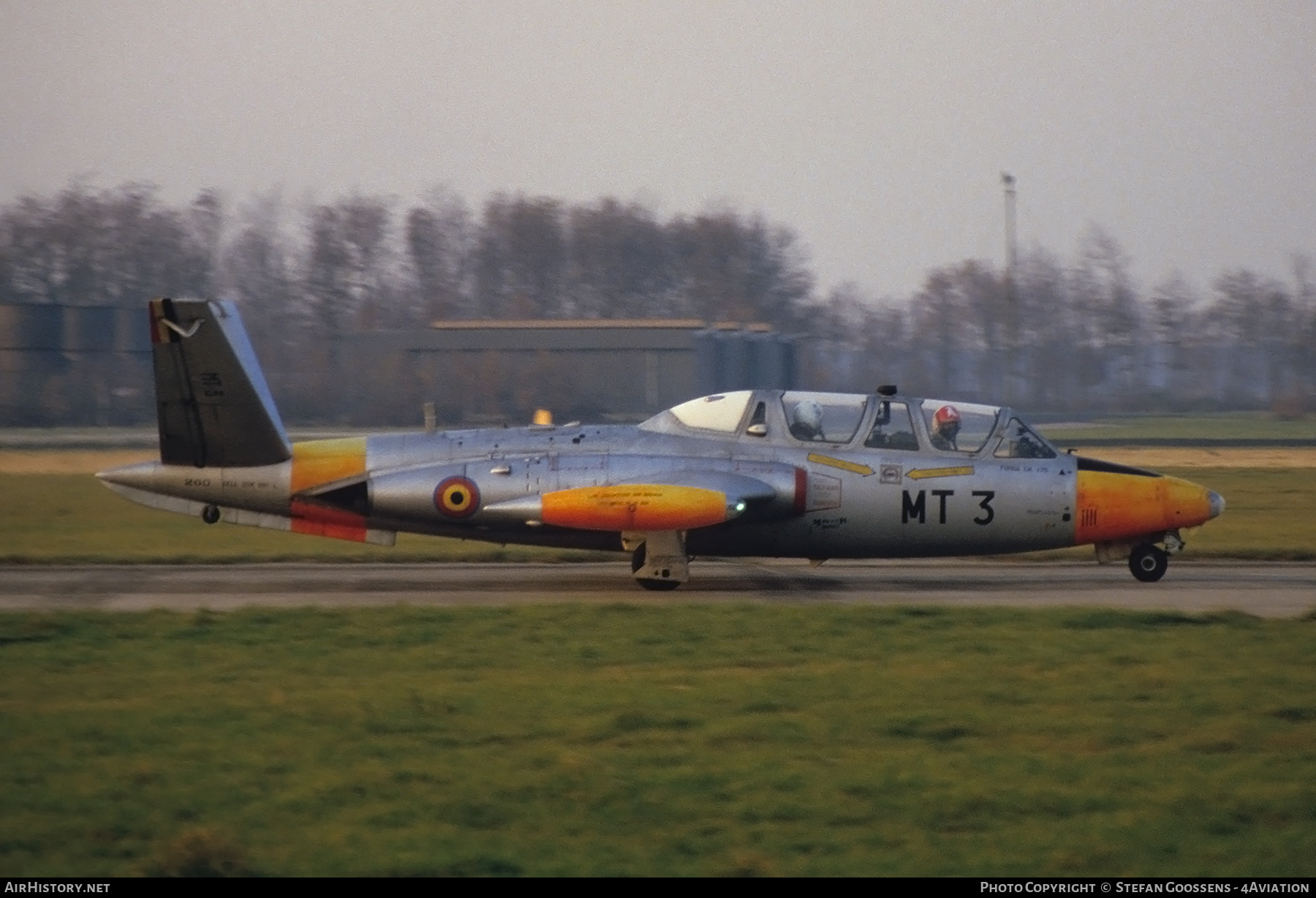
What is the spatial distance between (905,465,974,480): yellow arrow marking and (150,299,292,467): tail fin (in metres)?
7.40

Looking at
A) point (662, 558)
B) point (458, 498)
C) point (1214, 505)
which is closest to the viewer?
point (662, 558)

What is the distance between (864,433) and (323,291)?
1953 inches

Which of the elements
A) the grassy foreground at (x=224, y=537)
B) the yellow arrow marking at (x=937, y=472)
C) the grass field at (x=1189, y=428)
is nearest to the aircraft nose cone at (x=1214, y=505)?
the yellow arrow marking at (x=937, y=472)

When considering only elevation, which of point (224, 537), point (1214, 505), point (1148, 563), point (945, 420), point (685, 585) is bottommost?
point (685, 585)

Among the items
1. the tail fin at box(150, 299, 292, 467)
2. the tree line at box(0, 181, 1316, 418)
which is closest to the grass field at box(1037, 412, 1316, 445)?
the tree line at box(0, 181, 1316, 418)

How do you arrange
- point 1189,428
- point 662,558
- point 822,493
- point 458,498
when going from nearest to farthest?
point 662,558 → point 458,498 → point 822,493 → point 1189,428

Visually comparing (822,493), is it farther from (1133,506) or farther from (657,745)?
(657,745)

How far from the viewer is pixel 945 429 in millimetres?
16906

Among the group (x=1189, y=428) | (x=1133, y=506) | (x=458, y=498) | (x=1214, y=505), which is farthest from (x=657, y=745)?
(x=1189, y=428)

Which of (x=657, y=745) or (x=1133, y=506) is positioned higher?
(x=1133, y=506)

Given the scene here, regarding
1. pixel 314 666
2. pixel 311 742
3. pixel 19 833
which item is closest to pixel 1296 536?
pixel 314 666

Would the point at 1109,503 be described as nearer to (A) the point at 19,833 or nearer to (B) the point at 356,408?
(A) the point at 19,833

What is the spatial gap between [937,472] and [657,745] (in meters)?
8.42

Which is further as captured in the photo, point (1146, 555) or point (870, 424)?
point (1146, 555)
